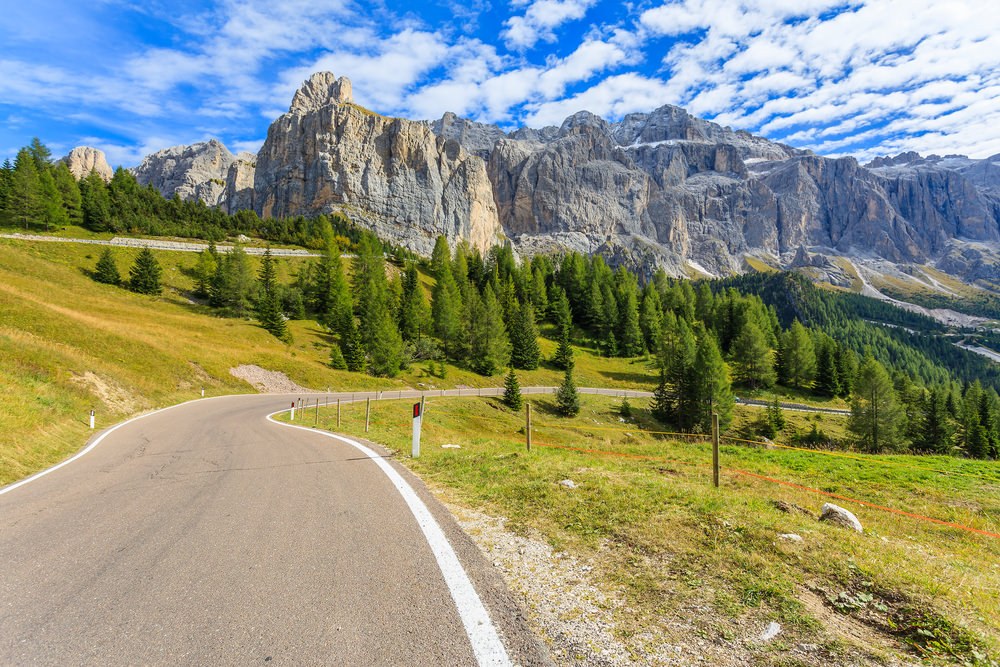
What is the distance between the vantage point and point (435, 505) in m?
6.40

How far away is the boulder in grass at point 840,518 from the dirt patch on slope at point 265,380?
41.3 m

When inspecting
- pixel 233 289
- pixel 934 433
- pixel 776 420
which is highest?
pixel 233 289

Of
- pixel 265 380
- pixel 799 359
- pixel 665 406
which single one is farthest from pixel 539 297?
pixel 265 380

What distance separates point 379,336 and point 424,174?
146552 millimetres

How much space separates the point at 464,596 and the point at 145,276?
74.2 m

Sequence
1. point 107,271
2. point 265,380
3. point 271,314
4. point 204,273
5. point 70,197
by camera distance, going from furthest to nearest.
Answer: point 70,197 < point 204,273 < point 107,271 < point 271,314 < point 265,380

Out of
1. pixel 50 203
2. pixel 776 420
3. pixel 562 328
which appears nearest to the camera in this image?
pixel 776 420

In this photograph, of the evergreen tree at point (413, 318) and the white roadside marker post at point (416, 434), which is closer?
the white roadside marker post at point (416, 434)

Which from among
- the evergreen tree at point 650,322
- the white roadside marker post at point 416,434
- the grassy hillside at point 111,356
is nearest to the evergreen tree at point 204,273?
the grassy hillside at point 111,356

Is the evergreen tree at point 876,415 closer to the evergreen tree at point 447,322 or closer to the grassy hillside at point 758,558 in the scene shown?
the grassy hillside at point 758,558

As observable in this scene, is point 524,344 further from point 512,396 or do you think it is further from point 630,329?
point 630,329

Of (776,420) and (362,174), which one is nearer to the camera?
(776,420)

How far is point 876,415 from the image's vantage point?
138ft

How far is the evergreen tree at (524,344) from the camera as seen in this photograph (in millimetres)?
65062
